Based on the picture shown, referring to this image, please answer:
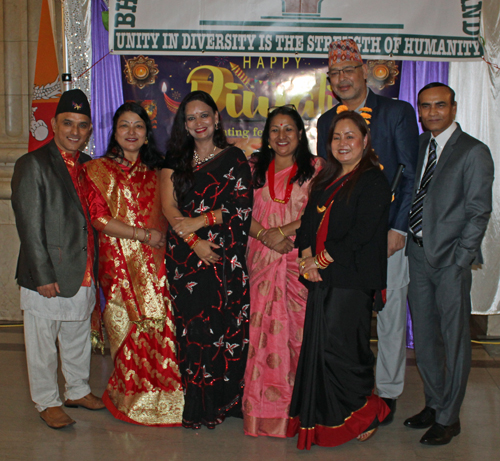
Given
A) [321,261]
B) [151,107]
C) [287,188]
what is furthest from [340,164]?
[151,107]

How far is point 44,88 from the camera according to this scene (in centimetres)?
395

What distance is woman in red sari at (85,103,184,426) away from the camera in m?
2.88

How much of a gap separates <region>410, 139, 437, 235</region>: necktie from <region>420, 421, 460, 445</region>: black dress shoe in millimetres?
1074

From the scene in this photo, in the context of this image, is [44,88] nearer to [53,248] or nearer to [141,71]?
[141,71]

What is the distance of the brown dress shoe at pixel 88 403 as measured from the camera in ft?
10.1

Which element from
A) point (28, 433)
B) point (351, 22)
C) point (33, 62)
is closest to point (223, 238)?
point (28, 433)

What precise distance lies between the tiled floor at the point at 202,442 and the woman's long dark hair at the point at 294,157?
1.46 meters

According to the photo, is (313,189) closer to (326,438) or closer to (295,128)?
(295,128)

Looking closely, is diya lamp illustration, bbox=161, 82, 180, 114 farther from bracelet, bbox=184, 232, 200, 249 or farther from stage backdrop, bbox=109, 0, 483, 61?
bracelet, bbox=184, 232, 200, 249

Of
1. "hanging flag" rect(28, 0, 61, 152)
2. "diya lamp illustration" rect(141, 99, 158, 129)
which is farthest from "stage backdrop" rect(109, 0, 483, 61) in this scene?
"hanging flag" rect(28, 0, 61, 152)

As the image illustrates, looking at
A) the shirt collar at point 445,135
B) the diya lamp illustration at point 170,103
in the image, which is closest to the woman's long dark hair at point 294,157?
the shirt collar at point 445,135

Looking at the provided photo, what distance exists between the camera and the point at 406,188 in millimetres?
2836

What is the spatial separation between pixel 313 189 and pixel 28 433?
2.10 m

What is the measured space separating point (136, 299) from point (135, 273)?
0.50 feet
